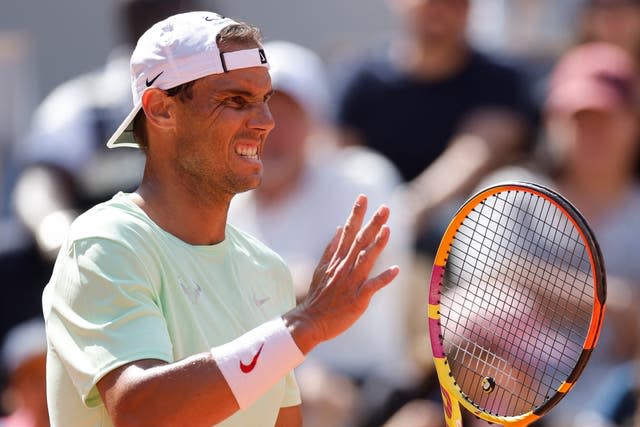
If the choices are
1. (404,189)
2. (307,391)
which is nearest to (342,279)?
(307,391)

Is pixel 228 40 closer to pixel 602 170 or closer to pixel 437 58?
pixel 602 170

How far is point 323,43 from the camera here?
8273mm

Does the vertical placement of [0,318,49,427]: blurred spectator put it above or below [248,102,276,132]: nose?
below

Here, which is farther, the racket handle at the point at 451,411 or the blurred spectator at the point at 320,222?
the blurred spectator at the point at 320,222

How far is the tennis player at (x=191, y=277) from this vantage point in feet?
9.26

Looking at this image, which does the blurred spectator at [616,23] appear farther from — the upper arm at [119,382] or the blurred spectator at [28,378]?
the upper arm at [119,382]

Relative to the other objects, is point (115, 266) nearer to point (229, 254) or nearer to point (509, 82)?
point (229, 254)

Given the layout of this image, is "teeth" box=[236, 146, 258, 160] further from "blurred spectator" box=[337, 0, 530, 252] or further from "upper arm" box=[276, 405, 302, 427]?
"blurred spectator" box=[337, 0, 530, 252]

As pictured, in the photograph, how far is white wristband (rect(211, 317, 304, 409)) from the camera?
9.26ft

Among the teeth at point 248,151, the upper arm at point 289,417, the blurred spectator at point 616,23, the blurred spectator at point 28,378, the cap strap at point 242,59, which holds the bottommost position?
the blurred spectator at point 28,378

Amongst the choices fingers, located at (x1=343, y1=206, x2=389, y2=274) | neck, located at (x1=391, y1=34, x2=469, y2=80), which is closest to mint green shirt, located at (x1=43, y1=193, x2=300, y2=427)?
fingers, located at (x1=343, y1=206, x2=389, y2=274)

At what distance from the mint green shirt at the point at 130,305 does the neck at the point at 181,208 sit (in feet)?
0.11

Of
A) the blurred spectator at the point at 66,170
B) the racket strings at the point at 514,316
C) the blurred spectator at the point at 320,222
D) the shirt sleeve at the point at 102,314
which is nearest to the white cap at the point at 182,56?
the shirt sleeve at the point at 102,314

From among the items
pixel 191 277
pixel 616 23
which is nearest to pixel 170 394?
pixel 191 277
